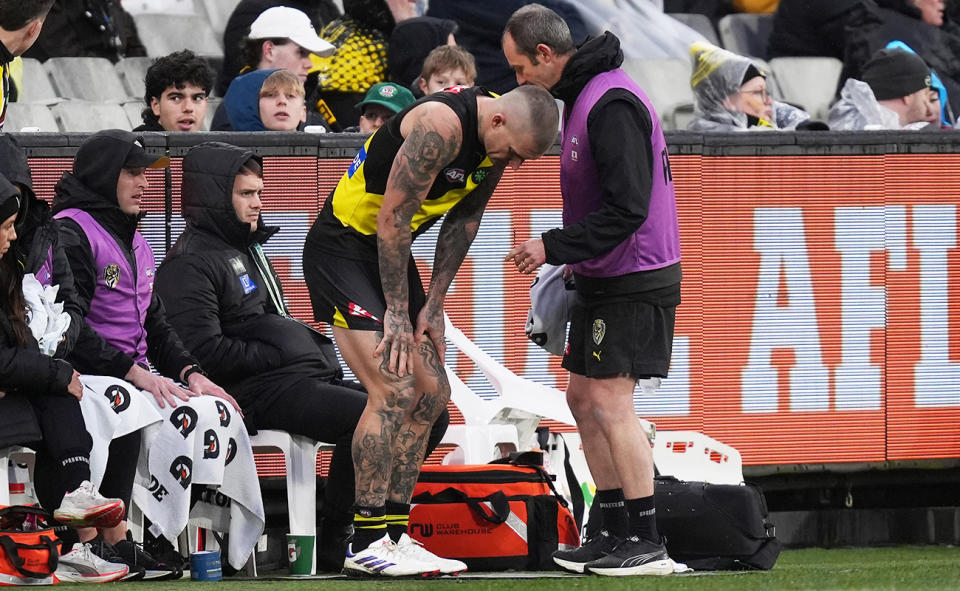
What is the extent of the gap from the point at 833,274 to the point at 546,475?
2171 millimetres

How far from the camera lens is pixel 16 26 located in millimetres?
5754

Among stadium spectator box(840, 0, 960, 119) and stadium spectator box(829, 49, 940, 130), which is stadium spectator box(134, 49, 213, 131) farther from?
stadium spectator box(840, 0, 960, 119)

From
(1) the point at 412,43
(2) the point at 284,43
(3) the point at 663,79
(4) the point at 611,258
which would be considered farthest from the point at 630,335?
(3) the point at 663,79

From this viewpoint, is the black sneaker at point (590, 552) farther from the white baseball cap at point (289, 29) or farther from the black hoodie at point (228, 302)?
the white baseball cap at point (289, 29)

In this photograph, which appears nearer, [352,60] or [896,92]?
[352,60]

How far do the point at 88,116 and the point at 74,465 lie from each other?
3736 mm

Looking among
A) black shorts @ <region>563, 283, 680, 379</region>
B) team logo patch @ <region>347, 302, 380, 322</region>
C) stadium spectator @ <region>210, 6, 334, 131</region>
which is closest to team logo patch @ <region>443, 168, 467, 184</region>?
team logo patch @ <region>347, 302, 380, 322</region>

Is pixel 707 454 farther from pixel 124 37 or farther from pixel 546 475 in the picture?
pixel 124 37

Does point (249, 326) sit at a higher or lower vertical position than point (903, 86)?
lower

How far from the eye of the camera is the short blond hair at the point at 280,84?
24.9 ft

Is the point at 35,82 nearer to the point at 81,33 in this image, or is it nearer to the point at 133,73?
the point at 81,33

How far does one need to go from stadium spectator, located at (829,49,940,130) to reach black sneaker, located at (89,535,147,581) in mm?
5110

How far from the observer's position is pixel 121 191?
6.39m

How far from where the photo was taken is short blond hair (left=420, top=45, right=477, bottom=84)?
26.7 feet
